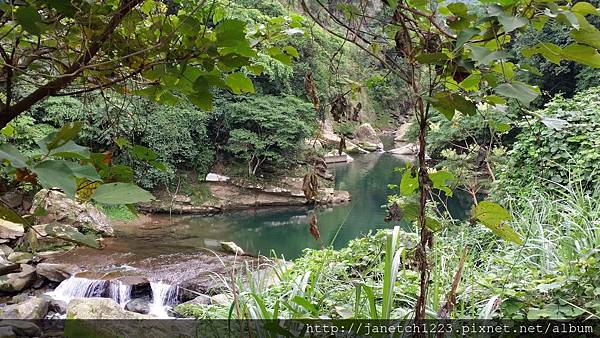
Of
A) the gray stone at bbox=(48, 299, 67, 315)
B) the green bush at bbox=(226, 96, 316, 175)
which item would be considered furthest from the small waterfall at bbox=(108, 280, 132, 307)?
the green bush at bbox=(226, 96, 316, 175)

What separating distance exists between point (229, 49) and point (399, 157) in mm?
18683

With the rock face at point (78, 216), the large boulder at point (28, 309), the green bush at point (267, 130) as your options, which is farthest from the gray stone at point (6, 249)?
the green bush at point (267, 130)

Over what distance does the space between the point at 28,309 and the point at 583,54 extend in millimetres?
5515

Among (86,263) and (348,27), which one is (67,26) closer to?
(348,27)

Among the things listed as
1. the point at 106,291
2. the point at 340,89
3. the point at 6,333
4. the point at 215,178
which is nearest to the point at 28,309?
the point at 106,291

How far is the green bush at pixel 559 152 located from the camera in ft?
13.3

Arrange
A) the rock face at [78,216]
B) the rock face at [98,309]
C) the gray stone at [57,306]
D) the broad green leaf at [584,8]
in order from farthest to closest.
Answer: the rock face at [78,216], the gray stone at [57,306], the rock face at [98,309], the broad green leaf at [584,8]

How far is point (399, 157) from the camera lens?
1892cm

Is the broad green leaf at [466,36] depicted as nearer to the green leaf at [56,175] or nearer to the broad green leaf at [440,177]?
the broad green leaf at [440,177]

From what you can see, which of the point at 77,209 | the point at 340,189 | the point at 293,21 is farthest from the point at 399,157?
the point at 293,21

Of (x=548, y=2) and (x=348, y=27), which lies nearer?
(x=548, y=2)

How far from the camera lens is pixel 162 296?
19.1 feet

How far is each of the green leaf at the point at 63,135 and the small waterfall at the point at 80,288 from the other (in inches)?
232

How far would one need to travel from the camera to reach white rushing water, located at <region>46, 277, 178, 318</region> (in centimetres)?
568
